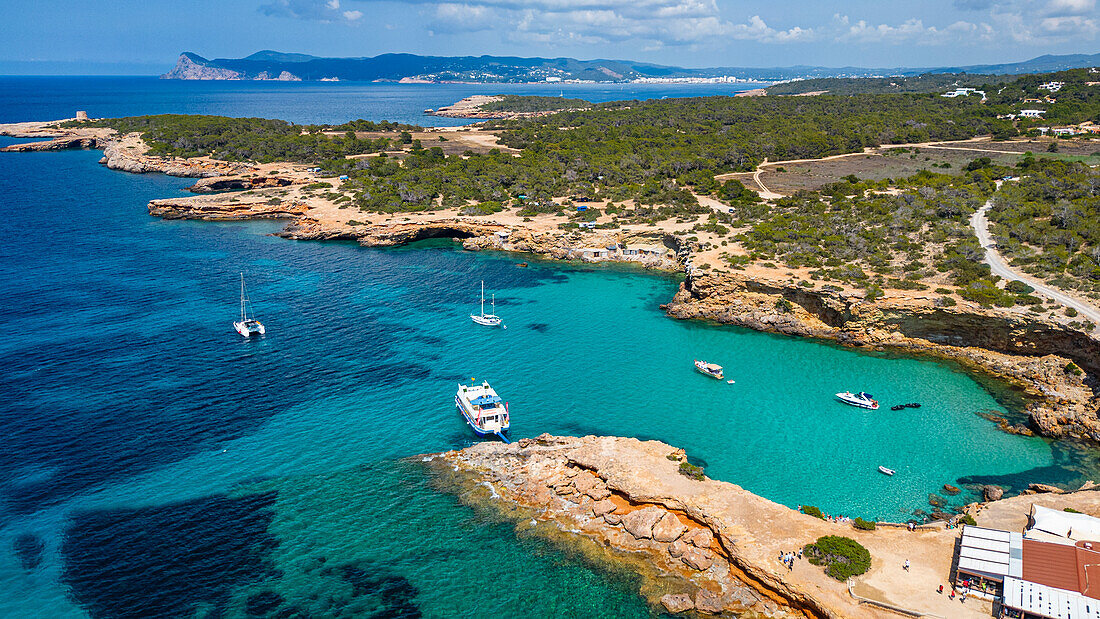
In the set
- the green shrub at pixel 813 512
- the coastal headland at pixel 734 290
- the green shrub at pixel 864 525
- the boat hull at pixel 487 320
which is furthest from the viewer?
the boat hull at pixel 487 320

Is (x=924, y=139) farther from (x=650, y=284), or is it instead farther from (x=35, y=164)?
(x=35, y=164)

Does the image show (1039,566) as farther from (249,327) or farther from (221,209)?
(221,209)

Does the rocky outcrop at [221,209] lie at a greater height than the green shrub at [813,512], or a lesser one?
greater

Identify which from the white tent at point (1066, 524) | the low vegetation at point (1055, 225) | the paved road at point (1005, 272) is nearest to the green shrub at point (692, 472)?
the white tent at point (1066, 524)

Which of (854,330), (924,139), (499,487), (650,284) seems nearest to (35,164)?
(650,284)

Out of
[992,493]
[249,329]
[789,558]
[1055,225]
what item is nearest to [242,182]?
[249,329]

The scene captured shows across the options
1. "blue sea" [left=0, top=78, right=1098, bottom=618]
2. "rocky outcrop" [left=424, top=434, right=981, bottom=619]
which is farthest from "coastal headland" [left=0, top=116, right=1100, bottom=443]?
"rocky outcrop" [left=424, top=434, right=981, bottom=619]

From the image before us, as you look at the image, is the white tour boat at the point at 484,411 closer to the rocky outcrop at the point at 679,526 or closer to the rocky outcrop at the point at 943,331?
the rocky outcrop at the point at 679,526

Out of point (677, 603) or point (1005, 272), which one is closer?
point (677, 603)
